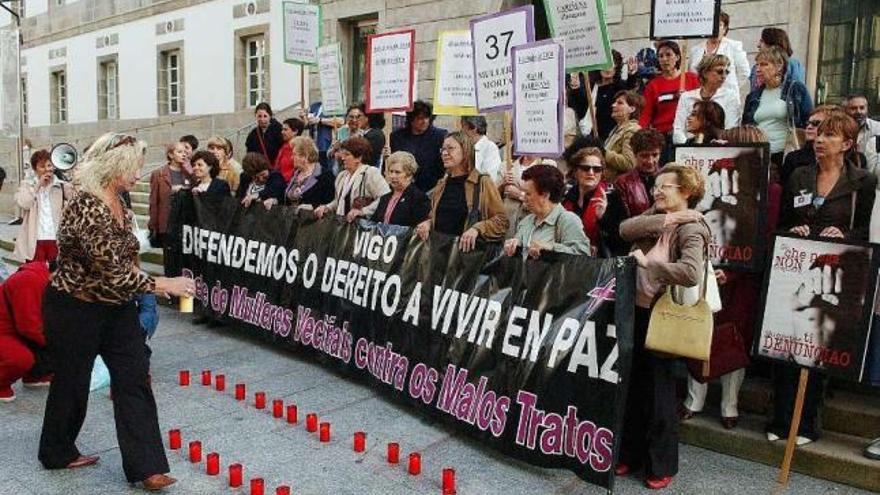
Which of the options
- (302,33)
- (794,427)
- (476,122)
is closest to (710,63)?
(476,122)

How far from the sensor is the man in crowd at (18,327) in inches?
224

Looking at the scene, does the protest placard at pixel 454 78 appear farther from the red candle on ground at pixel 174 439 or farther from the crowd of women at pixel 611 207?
the red candle on ground at pixel 174 439

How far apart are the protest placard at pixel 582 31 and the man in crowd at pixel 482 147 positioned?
1303 millimetres

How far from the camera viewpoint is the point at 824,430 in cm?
479

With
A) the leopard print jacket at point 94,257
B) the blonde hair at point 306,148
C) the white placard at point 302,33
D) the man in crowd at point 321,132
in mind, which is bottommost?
the leopard print jacket at point 94,257

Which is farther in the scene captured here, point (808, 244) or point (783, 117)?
point (783, 117)

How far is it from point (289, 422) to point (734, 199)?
10.3ft

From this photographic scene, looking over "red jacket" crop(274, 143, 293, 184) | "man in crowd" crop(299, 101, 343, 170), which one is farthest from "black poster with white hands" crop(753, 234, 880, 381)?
"man in crowd" crop(299, 101, 343, 170)

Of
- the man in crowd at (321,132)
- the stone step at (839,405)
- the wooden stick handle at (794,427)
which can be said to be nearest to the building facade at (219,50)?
the man in crowd at (321,132)

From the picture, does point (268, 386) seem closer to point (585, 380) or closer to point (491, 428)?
point (491, 428)

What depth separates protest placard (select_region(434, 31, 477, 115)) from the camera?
684 centimetres

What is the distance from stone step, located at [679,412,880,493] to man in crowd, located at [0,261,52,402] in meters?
4.50

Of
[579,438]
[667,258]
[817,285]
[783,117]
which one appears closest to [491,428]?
[579,438]

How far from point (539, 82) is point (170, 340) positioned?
449 centimetres
